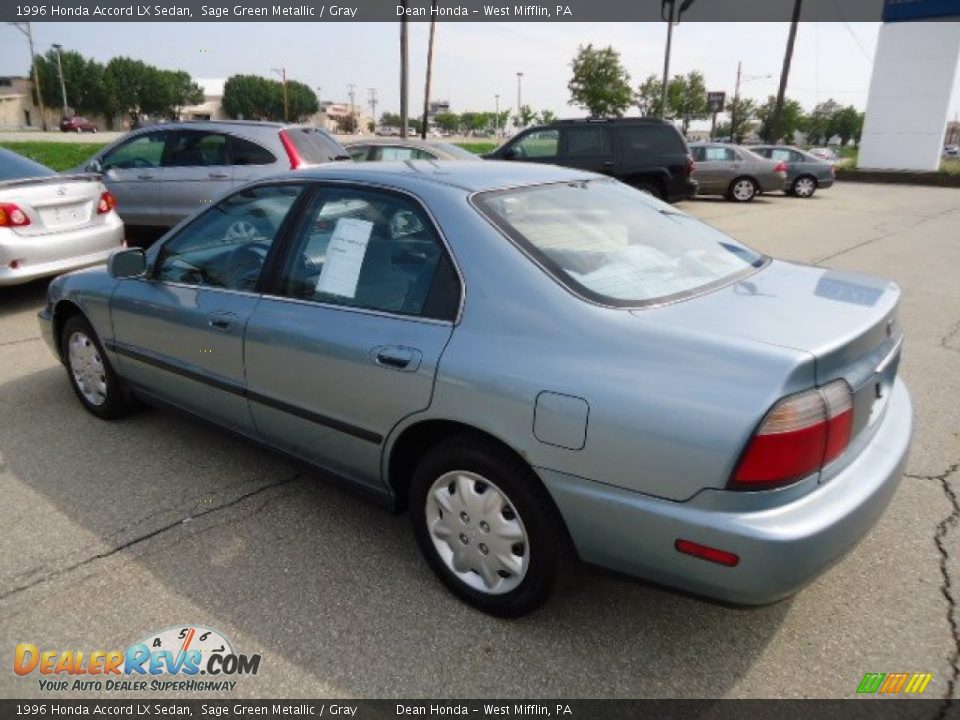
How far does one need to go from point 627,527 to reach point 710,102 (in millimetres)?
36942

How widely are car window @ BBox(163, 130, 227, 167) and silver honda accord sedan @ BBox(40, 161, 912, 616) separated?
4917 millimetres

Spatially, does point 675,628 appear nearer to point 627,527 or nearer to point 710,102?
point 627,527

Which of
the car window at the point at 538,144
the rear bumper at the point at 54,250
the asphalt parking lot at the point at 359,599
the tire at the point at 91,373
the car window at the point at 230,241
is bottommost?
the asphalt parking lot at the point at 359,599

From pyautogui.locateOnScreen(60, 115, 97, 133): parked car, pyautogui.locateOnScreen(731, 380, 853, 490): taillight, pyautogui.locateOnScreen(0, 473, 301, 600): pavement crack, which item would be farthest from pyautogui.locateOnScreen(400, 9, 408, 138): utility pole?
pyautogui.locateOnScreen(60, 115, 97, 133): parked car

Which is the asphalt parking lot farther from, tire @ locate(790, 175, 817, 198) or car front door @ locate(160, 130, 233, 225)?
tire @ locate(790, 175, 817, 198)

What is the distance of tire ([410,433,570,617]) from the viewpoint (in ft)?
7.02

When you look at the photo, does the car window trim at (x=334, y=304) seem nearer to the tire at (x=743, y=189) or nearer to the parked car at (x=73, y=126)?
the tire at (x=743, y=189)

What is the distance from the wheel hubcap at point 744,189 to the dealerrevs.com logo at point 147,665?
18808mm

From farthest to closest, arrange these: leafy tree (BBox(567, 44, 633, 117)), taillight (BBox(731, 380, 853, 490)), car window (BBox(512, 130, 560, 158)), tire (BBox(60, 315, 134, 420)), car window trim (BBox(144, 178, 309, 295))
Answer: leafy tree (BBox(567, 44, 633, 117))
car window (BBox(512, 130, 560, 158))
tire (BBox(60, 315, 134, 420))
car window trim (BBox(144, 178, 309, 295))
taillight (BBox(731, 380, 853, 490))

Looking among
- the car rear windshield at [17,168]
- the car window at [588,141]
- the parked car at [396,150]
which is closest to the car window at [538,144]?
the car window at [588,141]

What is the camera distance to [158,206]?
8008 mm

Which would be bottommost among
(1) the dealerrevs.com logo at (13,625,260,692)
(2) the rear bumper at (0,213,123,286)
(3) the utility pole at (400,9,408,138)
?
(1) the dealerrevs.com logo at (13,625,260,692)

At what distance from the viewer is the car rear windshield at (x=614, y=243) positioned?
227 cm

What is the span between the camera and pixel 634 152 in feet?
42.8
